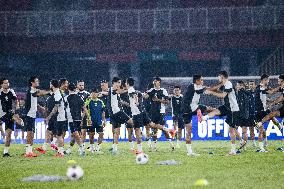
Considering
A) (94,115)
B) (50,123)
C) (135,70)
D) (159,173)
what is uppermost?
(135,70)

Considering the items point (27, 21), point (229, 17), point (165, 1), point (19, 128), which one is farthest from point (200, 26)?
point (19, 128)

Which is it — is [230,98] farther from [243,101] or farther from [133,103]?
[243,101]

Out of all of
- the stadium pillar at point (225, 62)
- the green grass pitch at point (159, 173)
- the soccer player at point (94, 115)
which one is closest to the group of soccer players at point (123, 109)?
the soccer player at point (94, 115)

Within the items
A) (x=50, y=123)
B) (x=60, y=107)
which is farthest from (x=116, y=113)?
(x=50, y=123)

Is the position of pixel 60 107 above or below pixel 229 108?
above

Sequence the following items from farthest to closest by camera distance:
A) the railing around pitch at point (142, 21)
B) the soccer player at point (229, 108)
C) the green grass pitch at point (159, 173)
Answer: the railing around pitch at point (142, 21)
the soccer player at point (229, 108)
the green grass pitch at point (159, 173)

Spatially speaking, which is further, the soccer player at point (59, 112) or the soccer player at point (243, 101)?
the soccer player at point (243, 101)

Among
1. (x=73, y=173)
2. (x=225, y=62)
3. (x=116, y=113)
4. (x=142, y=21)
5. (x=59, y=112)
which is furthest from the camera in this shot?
(x=225, y=62)

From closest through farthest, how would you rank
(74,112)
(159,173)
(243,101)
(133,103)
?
(159,173)
(74,112)
(133,103)
(243,101)

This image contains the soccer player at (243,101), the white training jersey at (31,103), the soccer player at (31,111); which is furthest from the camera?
the soccer player at (243,101)

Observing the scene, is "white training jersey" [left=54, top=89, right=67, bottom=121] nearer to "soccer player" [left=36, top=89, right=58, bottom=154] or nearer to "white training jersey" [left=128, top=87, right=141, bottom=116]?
"soccer player" [left=36, top=89, right=58, bottom=154]

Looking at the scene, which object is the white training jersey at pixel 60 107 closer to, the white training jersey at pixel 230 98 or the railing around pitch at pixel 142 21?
the white training jersey at pixel 230 98

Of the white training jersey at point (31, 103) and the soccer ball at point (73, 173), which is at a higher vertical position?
the white training jersey at point (31, 103)

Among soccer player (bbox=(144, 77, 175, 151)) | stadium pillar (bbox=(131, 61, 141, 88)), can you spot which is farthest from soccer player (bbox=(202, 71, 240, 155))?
stadium pillar (bbox=(131, 61, 141, 88))
